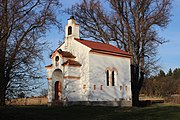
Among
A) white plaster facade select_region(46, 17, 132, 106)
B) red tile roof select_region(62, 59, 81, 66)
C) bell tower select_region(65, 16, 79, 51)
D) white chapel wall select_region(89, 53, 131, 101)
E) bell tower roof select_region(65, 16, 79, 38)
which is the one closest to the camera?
red tile roof select_region(62, 59, 81, 66)

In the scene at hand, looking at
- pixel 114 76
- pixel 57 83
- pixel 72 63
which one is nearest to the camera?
pixel 72 63

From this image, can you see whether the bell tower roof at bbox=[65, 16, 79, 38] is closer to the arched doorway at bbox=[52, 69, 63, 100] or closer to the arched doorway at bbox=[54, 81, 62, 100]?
the arched doorway at bbox=[52, 69, 63, 100]

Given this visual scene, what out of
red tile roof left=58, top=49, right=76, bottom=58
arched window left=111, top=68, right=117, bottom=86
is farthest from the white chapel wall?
red tile roof left=58, top=49, right=76, bottom=58

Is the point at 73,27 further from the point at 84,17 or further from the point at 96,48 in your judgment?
the point at 84,17

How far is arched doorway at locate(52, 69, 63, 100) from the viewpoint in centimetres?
3509

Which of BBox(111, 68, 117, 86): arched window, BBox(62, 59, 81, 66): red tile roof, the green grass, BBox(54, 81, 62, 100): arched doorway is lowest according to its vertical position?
the green grass

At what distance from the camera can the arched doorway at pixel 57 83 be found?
35094mm

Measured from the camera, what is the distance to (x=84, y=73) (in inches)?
1330

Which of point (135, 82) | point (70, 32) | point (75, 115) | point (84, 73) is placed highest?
point (70, 32)

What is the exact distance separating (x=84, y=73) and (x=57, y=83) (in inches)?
156

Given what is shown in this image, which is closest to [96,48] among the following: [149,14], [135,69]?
[135,69]

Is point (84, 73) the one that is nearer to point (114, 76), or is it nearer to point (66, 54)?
point (66, 54)

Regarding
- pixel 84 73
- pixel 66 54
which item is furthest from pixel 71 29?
pixel 84 73

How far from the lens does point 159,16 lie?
144 ft
